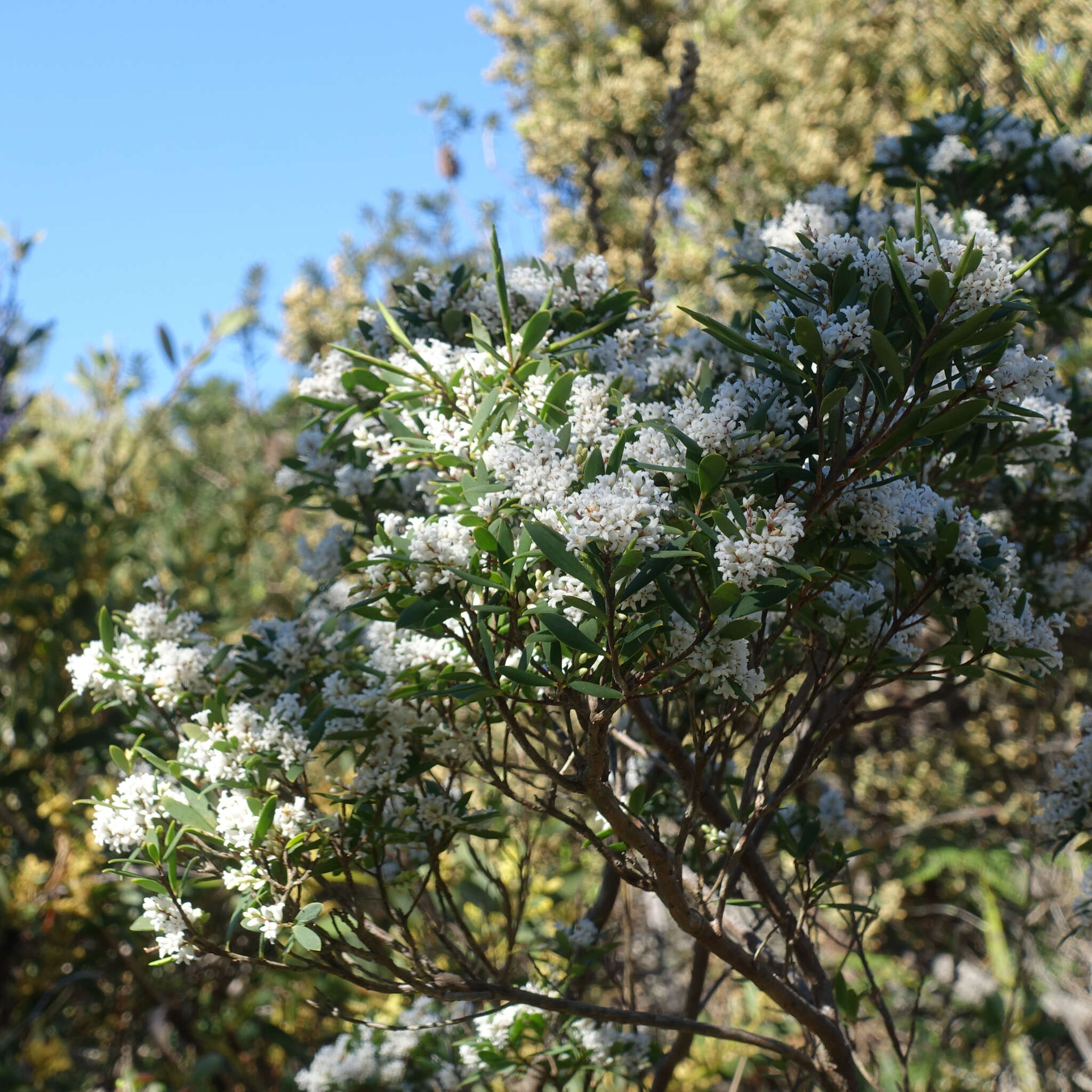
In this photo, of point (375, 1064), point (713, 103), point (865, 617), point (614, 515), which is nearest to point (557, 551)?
point (614, 515)

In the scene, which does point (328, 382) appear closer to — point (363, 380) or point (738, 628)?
point (363, 380)

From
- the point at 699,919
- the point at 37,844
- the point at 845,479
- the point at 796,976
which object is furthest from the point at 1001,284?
the point at 37,844

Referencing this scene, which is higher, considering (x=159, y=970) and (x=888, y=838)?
(x=888, y=838)

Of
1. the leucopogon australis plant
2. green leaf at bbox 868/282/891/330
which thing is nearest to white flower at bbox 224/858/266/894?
the leucopogon australis plant

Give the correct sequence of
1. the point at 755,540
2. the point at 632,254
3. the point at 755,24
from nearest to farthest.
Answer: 1. the point at 755,540
2. the point at 632,254
3. the point at 755,24

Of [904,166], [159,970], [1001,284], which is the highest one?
[904,166]

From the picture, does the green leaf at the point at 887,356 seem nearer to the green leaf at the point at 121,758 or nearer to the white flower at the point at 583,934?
the green leaf at the point at 121,758

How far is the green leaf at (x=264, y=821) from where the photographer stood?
1.36 metres

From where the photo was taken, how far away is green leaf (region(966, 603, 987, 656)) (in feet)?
4.33

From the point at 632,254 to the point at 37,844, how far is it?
5232 millimetres

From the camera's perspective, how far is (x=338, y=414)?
5.83 feet

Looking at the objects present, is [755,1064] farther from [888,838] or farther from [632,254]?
[632,254]

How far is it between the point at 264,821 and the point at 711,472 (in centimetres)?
84

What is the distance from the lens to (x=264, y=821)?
136 cm
